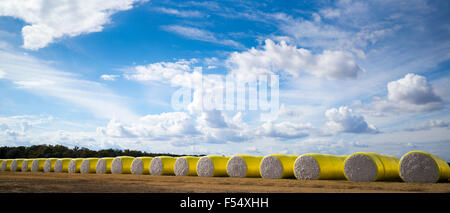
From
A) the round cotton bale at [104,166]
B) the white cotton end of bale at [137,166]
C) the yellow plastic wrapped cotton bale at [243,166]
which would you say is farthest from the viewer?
the round cotton bale at [104,166]

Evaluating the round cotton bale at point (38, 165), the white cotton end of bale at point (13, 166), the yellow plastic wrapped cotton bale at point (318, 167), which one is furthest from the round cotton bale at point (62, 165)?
the yellow plastic wrapped cotton bale at point (318, 167)

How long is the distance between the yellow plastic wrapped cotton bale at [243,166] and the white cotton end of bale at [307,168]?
3.22 m

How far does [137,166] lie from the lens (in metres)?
24.3

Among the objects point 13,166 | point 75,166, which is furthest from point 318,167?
point 13,166

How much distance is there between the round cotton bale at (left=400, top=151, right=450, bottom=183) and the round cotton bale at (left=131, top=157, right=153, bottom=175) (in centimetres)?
1624

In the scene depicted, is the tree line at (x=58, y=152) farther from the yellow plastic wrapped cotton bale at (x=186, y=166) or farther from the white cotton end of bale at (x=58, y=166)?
the yellow plastic wrapped cotton bale at (x=186, y=166)

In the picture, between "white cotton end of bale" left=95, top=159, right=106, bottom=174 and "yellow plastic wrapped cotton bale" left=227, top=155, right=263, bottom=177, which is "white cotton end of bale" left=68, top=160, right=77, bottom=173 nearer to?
"white cotton end of bale" left=95, top=159, right=106, bottom=174

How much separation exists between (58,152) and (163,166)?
109 feet

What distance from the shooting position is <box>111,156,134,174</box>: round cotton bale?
82.3 feet

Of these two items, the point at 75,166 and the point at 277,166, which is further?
the point at 75,166

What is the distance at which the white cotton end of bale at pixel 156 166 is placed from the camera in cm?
2283

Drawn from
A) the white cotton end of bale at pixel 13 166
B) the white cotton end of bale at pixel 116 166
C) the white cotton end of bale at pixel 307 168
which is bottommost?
the white cotton end of bale at pixel 13 166

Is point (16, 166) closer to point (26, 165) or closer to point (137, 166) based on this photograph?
point (26, 165)
